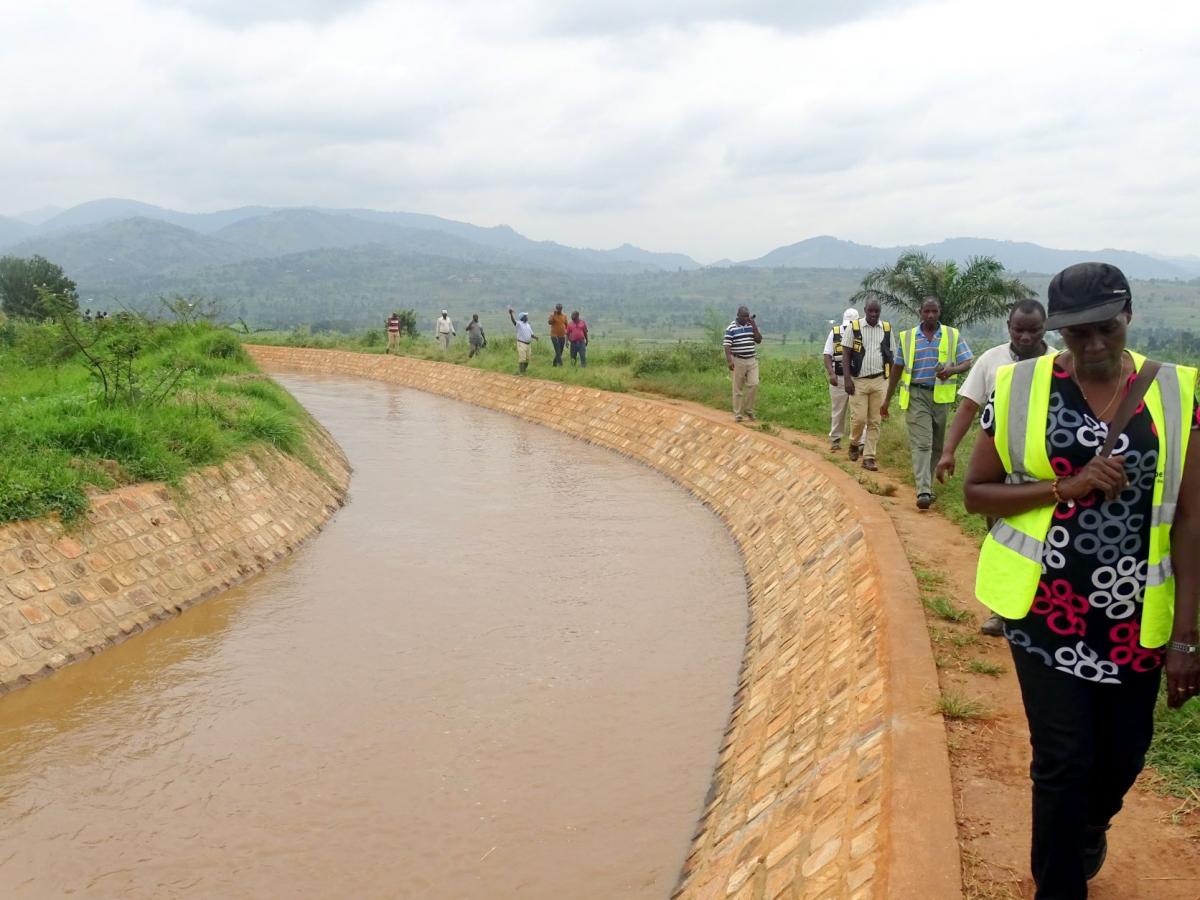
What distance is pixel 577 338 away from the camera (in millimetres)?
22828

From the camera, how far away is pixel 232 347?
19.4 metres

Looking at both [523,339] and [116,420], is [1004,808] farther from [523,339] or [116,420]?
[523,339]

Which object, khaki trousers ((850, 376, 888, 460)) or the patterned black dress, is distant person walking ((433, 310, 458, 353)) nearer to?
khaki trousers ((850, 376, 888, 460))

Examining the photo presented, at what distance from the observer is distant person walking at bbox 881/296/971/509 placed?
325 inches

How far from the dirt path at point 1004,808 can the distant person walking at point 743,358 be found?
24.6 feet

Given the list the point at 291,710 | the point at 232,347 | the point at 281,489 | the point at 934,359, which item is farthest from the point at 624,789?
the point at 232,347

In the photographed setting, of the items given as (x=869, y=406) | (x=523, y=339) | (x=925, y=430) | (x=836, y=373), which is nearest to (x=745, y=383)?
(x=836, y=373)

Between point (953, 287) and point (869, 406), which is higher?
point (953, 287)

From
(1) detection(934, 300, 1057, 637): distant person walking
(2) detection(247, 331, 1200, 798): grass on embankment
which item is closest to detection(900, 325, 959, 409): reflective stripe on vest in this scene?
(2) detection(247, 331, 1200, 798): grass on embankment

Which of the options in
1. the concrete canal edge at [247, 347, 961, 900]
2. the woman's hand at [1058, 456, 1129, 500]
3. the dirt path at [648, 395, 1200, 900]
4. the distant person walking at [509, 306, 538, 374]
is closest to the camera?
the woman's hand at [1058, 456, 1129, 500]

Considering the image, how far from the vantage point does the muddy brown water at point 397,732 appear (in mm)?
4930

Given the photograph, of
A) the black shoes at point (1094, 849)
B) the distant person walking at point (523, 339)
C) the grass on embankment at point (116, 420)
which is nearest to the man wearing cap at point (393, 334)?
the distant person walking at point (523, 339)

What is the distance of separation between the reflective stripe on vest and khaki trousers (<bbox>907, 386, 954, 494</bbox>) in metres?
0.07

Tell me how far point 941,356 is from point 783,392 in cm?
829
